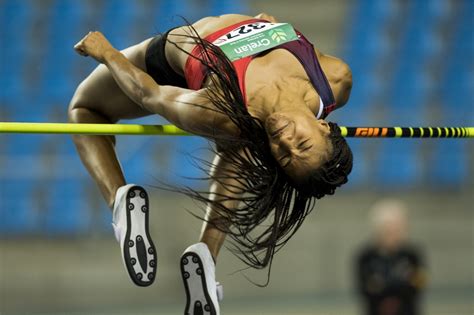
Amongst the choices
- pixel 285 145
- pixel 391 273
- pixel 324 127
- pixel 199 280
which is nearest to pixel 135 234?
pixel 199 280

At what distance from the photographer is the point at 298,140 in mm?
4156

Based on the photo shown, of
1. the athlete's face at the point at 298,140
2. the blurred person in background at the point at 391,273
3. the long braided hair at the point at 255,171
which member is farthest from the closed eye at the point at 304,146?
the blurred person in background at the point at 391,273

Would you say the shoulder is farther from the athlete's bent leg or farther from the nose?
the athlete's bent leg

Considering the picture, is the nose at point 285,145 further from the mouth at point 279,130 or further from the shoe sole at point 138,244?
the shoe sole at point 138,244

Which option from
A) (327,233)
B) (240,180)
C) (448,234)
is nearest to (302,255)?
(327,233)

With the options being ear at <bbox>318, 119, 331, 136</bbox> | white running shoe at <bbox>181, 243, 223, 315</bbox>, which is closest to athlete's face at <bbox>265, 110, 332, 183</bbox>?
ear at <bbox>318, 119, 331, 136</bbox>

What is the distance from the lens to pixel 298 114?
4.18 meters

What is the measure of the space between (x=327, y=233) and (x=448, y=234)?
1.11 metres

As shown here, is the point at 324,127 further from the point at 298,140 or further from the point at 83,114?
the point at 83,114

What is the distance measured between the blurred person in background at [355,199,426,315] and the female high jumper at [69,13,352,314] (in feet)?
8.02

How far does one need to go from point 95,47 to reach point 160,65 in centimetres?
34

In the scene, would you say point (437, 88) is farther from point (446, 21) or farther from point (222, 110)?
point (222, 110)

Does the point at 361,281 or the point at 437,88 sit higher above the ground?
the point at 437,88

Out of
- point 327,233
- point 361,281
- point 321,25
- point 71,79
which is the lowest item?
point 361,281
